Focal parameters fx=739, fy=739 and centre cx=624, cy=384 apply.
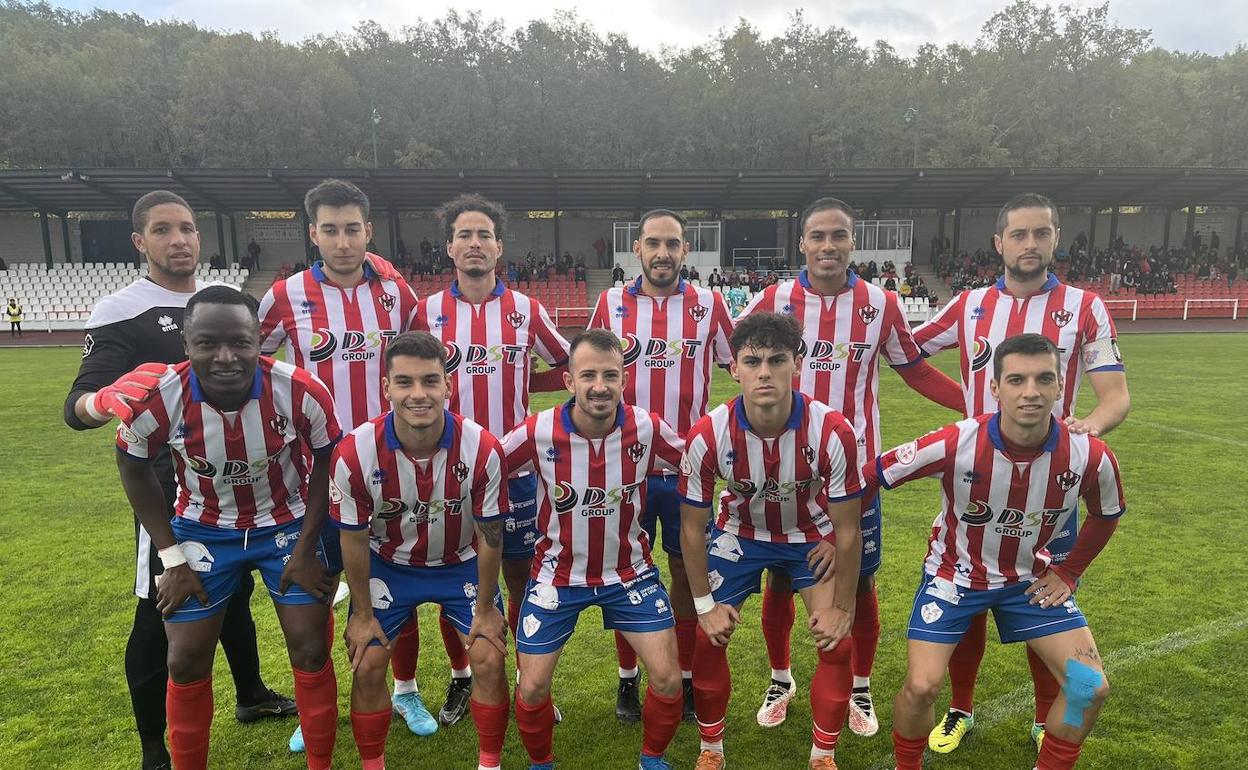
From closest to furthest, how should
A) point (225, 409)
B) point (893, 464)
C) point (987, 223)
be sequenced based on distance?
1. point (225, 409)
2. point (893, 464)
3. point (987, 223)

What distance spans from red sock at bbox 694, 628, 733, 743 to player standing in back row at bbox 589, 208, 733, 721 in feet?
1.56

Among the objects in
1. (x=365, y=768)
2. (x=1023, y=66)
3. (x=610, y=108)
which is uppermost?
(x=1023, y=66)

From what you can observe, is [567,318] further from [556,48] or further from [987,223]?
[556,48]

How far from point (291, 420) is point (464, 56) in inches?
2217

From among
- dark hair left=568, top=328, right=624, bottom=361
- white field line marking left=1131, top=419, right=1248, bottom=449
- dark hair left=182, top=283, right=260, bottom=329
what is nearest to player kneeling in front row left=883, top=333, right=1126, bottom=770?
dark hair left=568, top=328, right=624, bottom=361

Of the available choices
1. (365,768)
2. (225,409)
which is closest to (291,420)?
(225,409)

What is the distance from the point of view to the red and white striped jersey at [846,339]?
3816mm

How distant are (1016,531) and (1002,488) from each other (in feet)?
0.65

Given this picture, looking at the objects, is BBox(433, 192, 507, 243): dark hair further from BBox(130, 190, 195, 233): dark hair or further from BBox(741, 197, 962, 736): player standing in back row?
→ BBox(741, 197, 962, 736): player standing in back row

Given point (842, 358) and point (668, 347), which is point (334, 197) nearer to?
point (668, 347)

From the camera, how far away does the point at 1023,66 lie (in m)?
52.8

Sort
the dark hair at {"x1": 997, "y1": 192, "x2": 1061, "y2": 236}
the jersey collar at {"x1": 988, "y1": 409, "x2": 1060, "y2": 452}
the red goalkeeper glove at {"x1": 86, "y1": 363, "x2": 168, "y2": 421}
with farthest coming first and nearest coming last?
the dark hair at {"x1": 997, "y1": 192, "x2": 1061, "y2": 236}, the jersey collar at {"x1": 988, "y1": 409, "x2": 1060, "y2": 452}, the red goalkeeper glove at {"x1": 86, "y1": 363, "x2": 168, "y2": 421}

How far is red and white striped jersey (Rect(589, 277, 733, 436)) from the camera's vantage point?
155 inches

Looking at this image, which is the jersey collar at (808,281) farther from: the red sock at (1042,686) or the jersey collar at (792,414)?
the red sock at (1042,686)
